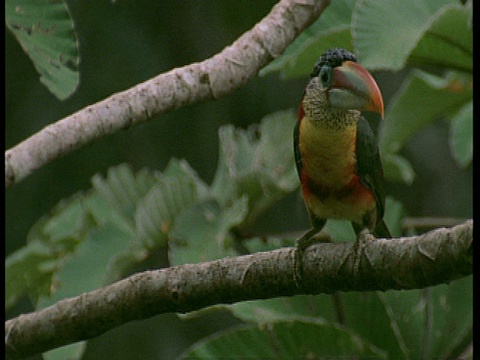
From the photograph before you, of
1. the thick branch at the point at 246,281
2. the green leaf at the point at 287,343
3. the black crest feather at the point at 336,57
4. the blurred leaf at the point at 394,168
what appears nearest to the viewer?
the thick branch at the point at 246,281

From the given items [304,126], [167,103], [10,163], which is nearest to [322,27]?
[304,126]

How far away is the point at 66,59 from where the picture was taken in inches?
56.1

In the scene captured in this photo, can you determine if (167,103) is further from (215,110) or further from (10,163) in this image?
(215,110)

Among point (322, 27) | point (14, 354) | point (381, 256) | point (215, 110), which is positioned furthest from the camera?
point (215, 110)

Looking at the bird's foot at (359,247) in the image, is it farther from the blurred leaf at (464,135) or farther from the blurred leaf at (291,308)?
the blurred leaf at (464,135)

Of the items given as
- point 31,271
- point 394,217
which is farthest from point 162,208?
point 394,217

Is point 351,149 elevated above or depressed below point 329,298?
above

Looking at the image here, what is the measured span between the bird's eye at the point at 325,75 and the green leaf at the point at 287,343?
1.56ft

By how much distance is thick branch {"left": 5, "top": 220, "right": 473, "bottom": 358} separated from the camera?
104 cm

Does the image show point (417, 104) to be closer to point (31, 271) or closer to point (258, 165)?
point (258, 165)

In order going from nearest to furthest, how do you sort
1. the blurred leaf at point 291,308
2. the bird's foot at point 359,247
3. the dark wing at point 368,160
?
the bird's foot at point 359,247 → the dark wing at point 368,160 → the blurred leaf at point 291,308

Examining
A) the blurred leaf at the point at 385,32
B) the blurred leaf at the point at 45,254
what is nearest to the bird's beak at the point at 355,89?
the blurred leaf at the point at 385,32

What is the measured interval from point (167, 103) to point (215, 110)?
0.91 metres

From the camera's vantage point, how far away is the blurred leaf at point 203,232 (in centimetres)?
172
